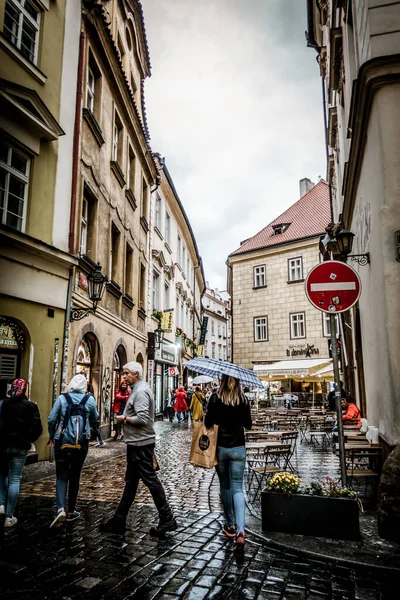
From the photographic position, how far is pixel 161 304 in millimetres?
25109

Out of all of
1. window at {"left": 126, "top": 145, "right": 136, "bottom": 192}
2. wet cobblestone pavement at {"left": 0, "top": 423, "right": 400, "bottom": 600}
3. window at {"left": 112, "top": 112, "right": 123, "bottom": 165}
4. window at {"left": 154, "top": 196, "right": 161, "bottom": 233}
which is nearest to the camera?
wet cobblestone pavement at {"left": 0, "top": 423, "right": 400, "bottom": 600}

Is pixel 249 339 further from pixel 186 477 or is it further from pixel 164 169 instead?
→ pixel 186 477

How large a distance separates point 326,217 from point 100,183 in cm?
2382

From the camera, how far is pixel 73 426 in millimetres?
5766

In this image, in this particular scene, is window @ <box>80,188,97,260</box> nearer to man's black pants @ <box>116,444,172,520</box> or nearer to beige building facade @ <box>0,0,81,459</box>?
beige building facade @ <box>0,0,81,459</box>

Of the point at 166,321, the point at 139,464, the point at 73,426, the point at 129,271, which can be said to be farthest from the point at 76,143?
the point at 166,321

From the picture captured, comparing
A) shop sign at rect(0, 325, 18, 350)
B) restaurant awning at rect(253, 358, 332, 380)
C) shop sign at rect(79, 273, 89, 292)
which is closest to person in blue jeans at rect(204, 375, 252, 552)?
shop sign at rect(0, 325, 18, 350)

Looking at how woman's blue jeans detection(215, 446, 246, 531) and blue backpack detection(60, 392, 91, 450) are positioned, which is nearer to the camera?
woman's blue jeans detection(215, 446, 246, 531)

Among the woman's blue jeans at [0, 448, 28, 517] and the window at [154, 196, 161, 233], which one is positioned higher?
the window at [154, 196, 161, 233]

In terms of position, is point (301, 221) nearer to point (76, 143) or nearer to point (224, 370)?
point (76, 143)

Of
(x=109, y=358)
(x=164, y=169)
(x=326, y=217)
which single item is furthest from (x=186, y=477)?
(x=326, y=217)

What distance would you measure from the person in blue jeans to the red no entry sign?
1535 mm

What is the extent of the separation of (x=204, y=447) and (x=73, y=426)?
1696mm

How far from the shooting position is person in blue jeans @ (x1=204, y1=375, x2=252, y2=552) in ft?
16.5
